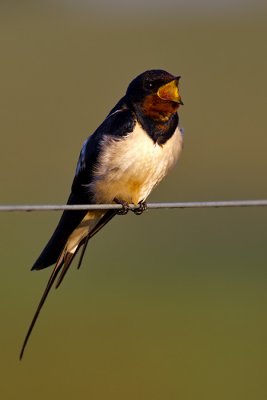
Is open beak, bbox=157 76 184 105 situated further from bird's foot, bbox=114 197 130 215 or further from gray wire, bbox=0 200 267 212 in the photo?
gray wire, bbox=0 200 267 212

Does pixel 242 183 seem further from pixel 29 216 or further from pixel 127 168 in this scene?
pixel 127 168

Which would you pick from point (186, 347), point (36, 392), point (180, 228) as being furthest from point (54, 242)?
point (180, 228)

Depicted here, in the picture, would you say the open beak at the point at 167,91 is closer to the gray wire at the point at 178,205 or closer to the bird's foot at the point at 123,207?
the bird's foot at the point at 123,207

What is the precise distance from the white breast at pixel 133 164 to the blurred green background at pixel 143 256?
275cm

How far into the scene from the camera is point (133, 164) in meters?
5.36

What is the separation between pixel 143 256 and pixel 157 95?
7.18 m

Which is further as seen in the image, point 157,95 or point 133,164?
point 157,95

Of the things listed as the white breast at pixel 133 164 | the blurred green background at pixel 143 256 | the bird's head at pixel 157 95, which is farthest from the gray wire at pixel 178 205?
the blurred green background at pixel 143 256

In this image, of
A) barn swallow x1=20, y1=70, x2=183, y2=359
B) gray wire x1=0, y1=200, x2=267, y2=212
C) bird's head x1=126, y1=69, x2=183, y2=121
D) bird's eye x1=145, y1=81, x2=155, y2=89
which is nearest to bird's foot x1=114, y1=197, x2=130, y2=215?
barn swallow x1=20, y1=70, x2=183, y2=359

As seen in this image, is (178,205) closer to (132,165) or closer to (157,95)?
(132,165)

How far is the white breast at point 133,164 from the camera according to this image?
5.36 metres

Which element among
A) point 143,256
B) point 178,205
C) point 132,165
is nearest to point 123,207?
point 132,165

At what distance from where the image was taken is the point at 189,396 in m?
8.20

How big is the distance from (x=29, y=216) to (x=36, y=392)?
5787mm
